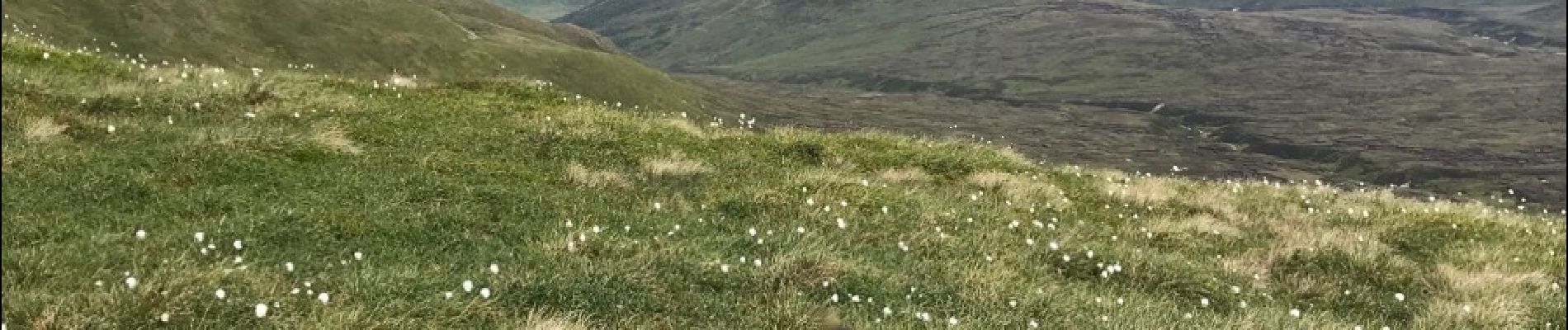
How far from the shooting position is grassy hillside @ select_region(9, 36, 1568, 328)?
7.90 meters

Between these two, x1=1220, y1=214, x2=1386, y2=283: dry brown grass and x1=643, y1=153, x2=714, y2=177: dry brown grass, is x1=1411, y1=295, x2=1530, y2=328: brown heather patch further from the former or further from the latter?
x1=643, y1=153, x2=714, y2=177: dry brown grass

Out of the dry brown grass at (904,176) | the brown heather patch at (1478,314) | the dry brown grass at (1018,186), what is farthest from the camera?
the dry brown grass at (904,176)

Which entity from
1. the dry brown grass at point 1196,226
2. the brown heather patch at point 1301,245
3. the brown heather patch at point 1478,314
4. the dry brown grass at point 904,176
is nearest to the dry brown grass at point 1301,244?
the brown heather patch at point 1301,245

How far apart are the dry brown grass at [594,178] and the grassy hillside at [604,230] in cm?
5

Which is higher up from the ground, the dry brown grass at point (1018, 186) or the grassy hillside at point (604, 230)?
the grassy hillside at point (604, 230)

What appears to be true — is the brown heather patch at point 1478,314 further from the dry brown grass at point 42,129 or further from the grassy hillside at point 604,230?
the dry brown grass at point 42,129

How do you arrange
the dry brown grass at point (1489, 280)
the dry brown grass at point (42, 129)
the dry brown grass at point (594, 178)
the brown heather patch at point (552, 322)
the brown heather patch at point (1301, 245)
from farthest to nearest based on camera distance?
the brown heather patch at point (1301, 245) → the dry brown grass at point (594, 178) → the dry brown grass at point (1489, 280) → the dry brown grass at point (42, 129) → the brown heather patch at point (552, 322)

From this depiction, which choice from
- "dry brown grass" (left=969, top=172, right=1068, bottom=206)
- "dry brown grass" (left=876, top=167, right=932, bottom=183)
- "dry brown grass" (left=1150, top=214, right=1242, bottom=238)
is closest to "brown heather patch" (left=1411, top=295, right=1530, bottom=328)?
"dry brown grass" (left=1150, top=214, right=1242, bottom=238)

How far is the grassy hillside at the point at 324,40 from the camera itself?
262 ft

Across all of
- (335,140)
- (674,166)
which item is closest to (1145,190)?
(674,166)

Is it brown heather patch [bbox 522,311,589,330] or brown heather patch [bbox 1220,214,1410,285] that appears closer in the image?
brown heather patch [bbox 522,311,589,330]

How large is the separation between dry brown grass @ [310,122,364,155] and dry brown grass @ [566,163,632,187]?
2574mm

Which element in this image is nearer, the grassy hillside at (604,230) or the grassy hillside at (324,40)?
the grassy hillside at (604,230)

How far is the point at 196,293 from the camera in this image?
6996mm
